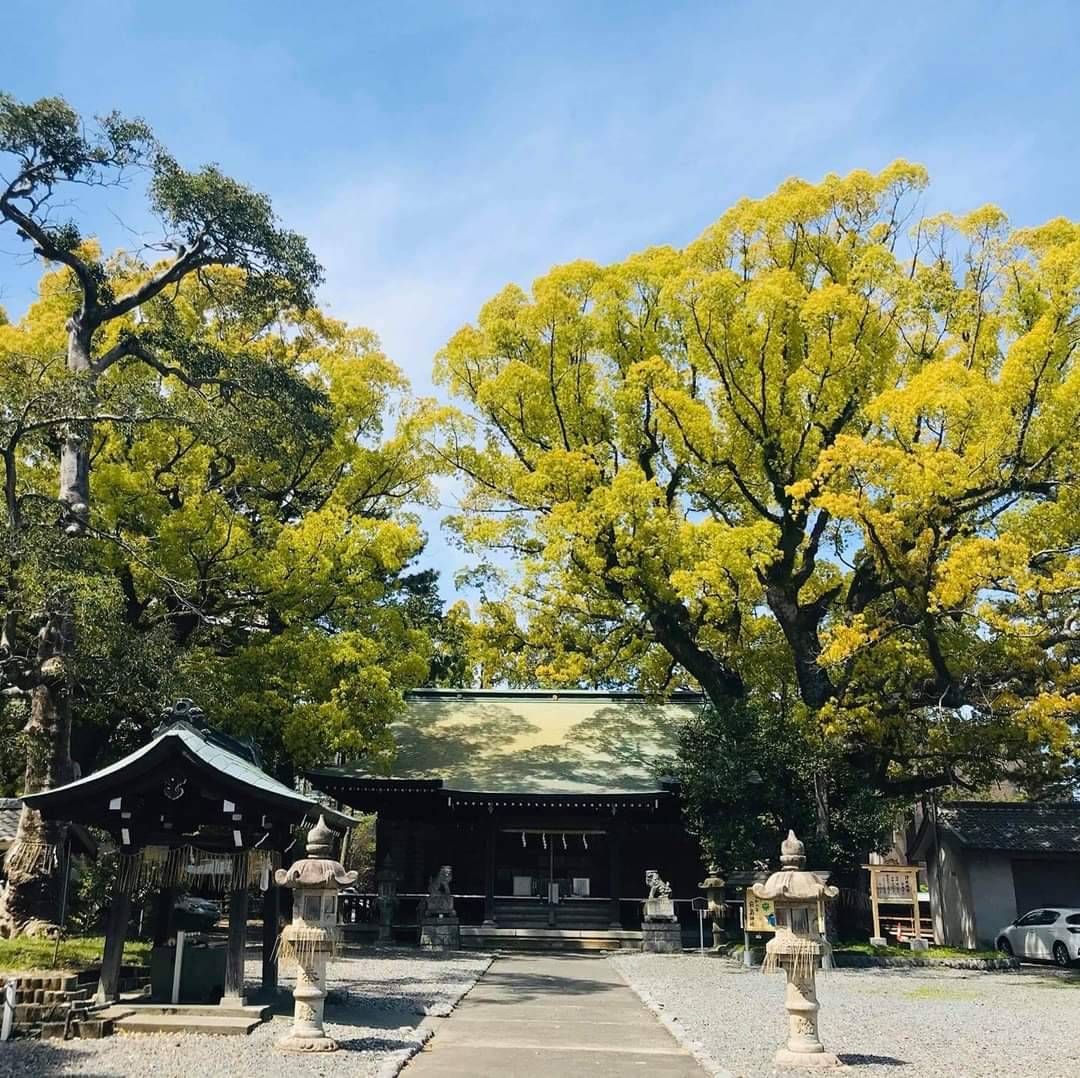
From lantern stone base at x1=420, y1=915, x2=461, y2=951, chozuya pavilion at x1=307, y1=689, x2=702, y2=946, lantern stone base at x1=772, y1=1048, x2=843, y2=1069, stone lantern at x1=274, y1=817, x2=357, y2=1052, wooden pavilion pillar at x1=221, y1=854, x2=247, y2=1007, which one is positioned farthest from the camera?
chozuya pavilion at x1=307, y1=689, x2=702, y2=946

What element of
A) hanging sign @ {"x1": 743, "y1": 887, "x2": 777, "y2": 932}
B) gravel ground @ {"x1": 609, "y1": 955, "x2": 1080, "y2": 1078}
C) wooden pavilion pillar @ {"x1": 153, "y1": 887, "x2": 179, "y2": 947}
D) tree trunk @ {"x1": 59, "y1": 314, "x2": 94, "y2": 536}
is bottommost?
gravel ground @ {"x1": 609, "y1": 955, "x2": 1080, "y2": 1078}

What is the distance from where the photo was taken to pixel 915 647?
20.0 meters

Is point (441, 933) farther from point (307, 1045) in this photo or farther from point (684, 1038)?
point (307, 1045)

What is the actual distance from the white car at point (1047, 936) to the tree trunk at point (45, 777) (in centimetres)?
1870

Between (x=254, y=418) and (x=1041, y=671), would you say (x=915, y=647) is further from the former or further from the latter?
(x=254, y=418)

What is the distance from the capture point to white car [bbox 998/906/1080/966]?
1839 cm

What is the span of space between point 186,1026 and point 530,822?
13384 millimetres

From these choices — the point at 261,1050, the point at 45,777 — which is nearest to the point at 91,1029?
the point at 261,1050

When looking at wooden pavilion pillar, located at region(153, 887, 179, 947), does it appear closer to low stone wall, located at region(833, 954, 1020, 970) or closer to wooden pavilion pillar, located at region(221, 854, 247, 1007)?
wooden pavilion pillar, located at region(221, 854, 247, 1007)

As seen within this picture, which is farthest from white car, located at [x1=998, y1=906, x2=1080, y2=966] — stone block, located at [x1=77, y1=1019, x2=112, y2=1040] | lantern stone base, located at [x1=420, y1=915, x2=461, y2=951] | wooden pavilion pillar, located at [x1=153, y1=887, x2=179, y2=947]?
stone block, located at [x1=77, y1=1019, x2=112, y2=1040]

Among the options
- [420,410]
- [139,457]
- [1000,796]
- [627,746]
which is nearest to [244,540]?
[139,457]

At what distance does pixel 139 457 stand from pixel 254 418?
5.18 m

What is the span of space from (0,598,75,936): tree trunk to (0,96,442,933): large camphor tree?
1.2 inches

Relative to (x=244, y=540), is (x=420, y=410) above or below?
above
